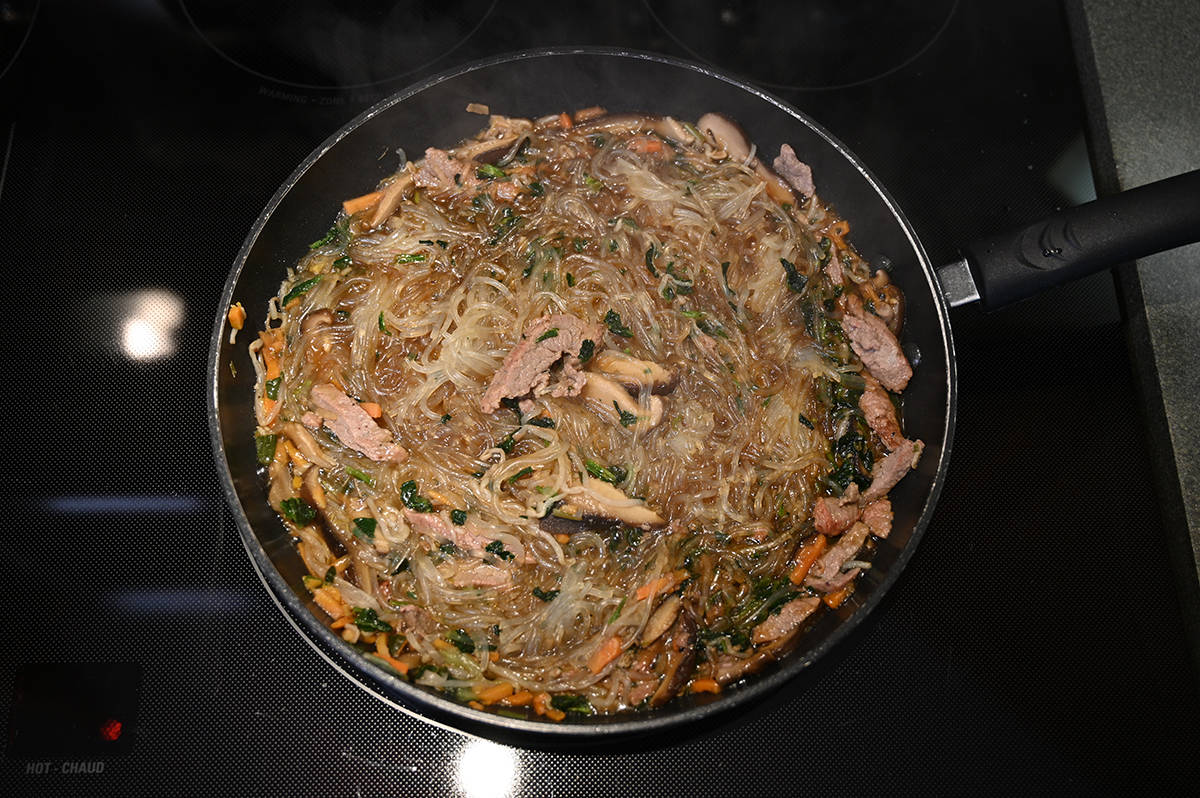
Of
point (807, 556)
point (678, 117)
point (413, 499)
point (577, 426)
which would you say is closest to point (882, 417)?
point (807, 556)

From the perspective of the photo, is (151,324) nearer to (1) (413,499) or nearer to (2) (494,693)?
(1) (413,499)

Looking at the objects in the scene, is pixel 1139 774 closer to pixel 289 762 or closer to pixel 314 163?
pixel 289 762

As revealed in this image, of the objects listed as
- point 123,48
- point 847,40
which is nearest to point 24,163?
point 123,48

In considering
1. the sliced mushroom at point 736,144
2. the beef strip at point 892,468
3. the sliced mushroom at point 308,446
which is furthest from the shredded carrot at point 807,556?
the sliced mushroom at point 308,446

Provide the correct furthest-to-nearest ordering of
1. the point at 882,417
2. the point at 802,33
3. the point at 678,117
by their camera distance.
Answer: the point at 802,33
the point at 678,117
the point at 882,417

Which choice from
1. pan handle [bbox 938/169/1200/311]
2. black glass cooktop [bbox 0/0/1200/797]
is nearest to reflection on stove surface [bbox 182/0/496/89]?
black glass cooktop [bbox 0/0/1200/797]

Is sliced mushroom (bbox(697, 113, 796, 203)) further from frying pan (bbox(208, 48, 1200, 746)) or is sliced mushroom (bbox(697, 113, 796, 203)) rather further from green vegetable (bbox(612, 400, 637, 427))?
green vegetable (bbox(612, 400, 637, 427))
